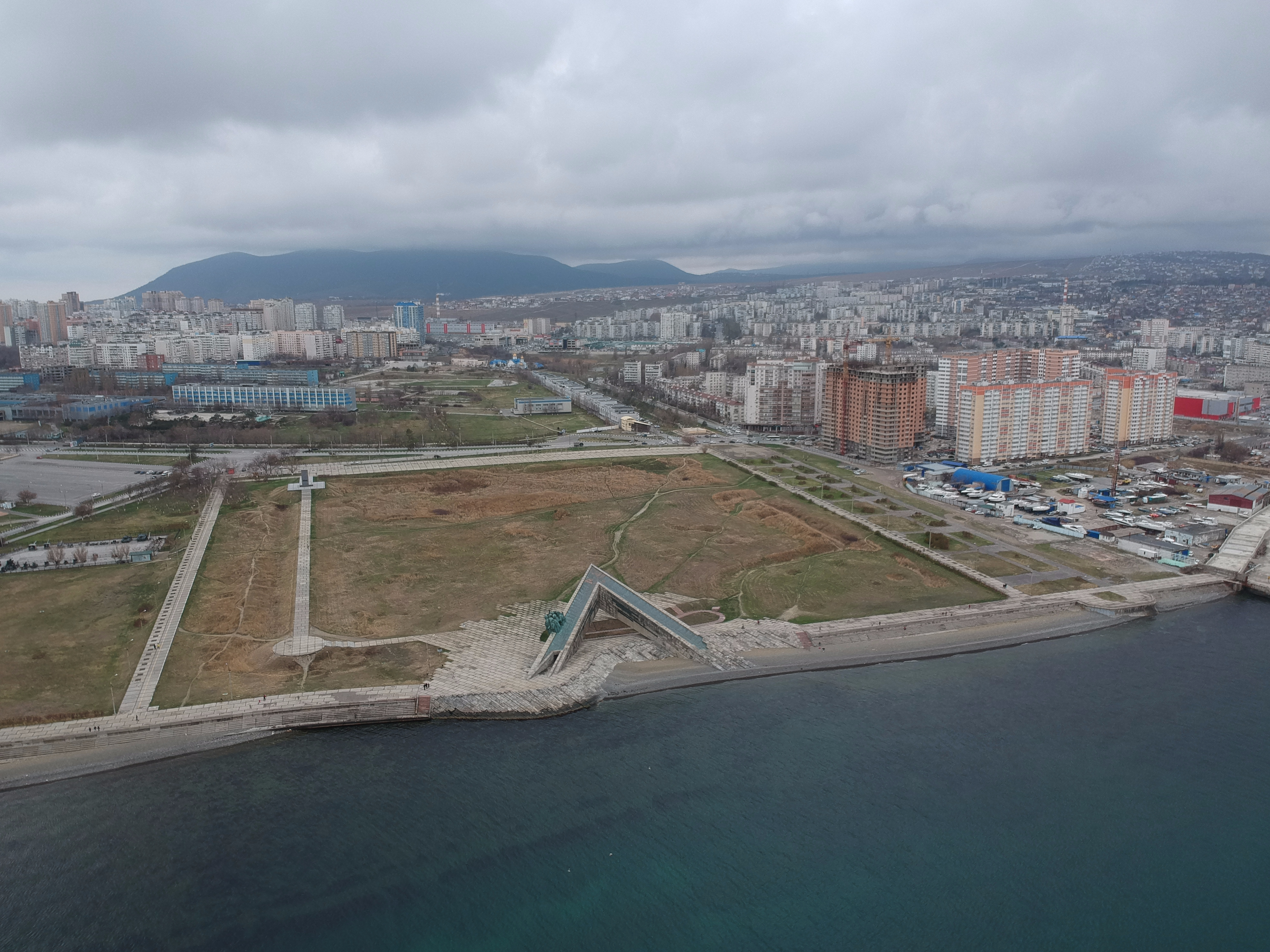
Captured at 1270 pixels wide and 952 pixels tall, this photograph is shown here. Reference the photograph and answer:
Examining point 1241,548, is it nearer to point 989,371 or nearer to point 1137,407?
point 1137,407

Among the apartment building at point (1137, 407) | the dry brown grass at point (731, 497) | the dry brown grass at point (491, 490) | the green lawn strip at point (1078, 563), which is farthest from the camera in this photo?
the apartment building at point (1137, 407)

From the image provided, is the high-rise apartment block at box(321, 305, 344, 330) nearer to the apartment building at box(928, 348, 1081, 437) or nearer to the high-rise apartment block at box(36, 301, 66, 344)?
the high-rise apartment block at box(36, 301, 66, 344)

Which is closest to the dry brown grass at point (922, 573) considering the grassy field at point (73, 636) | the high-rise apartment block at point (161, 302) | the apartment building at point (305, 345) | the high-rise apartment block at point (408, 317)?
the grassy field at point (73, 636)

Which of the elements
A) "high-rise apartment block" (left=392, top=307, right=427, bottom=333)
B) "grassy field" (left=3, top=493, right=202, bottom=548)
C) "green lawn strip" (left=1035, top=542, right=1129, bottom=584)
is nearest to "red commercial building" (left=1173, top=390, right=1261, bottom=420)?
"green lawn strip" (left=1035, top=542, right=1129, bottom=584)

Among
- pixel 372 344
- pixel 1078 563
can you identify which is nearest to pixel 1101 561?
pixel 1078 563

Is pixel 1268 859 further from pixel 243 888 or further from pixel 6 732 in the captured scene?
pixel 6 732

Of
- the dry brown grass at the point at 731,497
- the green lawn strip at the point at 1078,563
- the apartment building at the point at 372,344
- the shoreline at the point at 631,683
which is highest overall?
the apartment building at the point at 372,344

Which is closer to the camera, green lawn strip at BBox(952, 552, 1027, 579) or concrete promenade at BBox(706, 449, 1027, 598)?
concrete promenade at BBox(706, 449, 1027, 598)

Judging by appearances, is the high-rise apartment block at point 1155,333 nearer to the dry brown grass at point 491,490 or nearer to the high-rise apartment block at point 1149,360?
the high-rise apartment block at point 1149,360
